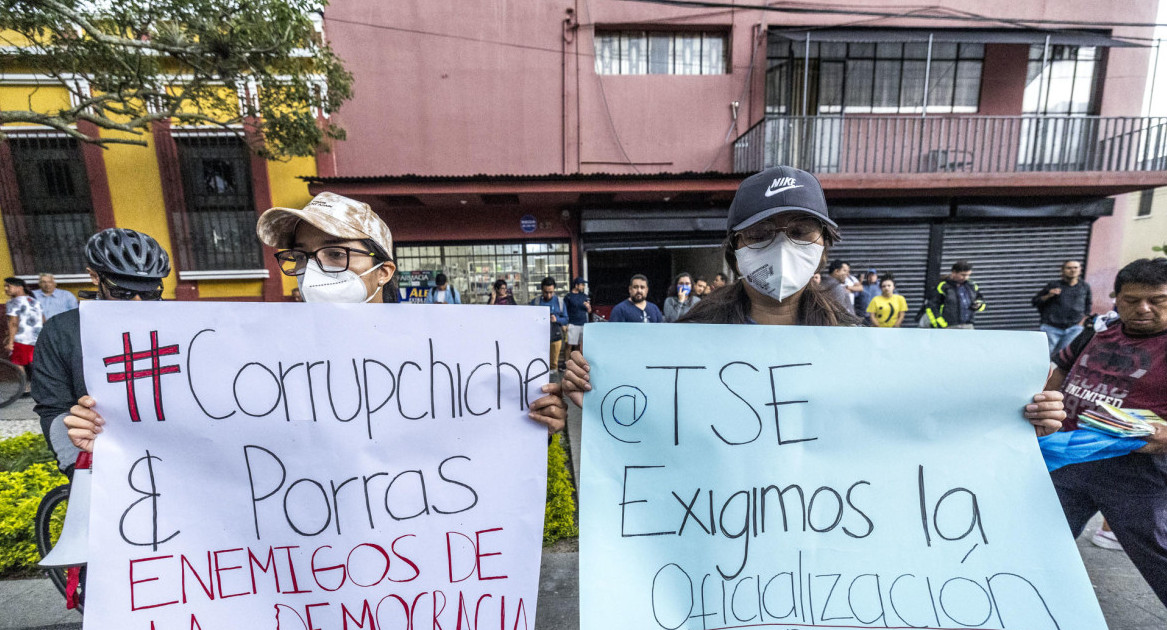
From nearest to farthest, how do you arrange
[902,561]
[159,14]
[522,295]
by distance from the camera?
1. [902,561]
2. [159,14]
3. [522,295]

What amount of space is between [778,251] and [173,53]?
25.2ft

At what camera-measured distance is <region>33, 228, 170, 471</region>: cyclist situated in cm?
181

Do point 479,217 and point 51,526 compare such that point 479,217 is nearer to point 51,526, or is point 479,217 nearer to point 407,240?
point 407,240

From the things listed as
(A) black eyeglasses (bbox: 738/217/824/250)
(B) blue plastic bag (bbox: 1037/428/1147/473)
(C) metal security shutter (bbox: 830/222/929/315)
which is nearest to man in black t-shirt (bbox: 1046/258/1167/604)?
(B) blue plastic bag (bbox: 1037/428/1147/473)

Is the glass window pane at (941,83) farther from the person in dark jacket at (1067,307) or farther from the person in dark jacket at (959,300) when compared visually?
the person in dark jacket at (1067,307)

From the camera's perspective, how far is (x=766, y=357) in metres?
1.31

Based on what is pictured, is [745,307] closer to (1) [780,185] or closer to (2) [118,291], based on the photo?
(1) [780,185]

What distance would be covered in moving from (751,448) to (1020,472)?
2.36 ft

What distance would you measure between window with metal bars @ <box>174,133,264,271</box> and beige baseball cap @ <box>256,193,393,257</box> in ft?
26.4

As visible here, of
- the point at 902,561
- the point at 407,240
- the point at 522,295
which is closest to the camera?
the point at 902,561

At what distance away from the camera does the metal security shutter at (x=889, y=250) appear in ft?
30.1

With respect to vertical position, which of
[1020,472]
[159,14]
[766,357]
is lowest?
[1020,472]

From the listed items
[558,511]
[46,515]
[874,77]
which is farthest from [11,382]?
[874,77]

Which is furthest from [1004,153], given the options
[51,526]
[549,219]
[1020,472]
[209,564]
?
[51,526]
